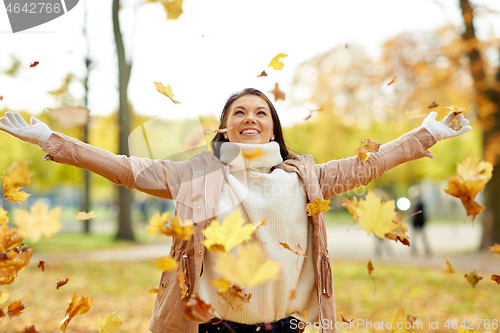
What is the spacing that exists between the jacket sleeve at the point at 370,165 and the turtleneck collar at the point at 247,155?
256 mm

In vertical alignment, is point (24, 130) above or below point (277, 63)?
below

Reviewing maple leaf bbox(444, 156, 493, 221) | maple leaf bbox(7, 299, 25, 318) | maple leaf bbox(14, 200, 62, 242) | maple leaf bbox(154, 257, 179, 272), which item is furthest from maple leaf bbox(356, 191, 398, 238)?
maple leaf bbox(7, 299, 25, 318)

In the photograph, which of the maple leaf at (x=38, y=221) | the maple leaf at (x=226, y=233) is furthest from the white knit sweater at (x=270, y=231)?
the maple leaf at (x=38, y=221)

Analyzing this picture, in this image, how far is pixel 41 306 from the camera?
4992mm

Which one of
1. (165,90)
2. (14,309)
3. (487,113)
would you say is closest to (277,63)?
(165,90)

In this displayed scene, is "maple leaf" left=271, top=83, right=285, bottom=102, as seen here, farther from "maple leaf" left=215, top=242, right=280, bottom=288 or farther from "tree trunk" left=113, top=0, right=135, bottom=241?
"tree trunk" left=113, top=0, right=135, bottom=241

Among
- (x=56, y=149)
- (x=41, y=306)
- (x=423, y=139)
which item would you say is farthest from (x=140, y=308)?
(x=423, y=139)

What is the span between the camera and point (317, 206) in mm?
1660

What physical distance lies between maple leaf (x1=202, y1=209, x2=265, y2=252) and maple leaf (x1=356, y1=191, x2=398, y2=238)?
1.90ft

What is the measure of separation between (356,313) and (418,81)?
7219 mm

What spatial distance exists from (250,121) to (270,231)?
1.81ft

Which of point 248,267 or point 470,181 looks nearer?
point 248,267

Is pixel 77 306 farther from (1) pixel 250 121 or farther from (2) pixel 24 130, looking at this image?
(1) pixel 250 121

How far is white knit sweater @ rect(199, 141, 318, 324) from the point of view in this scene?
5.27 feet
